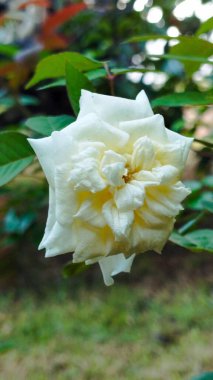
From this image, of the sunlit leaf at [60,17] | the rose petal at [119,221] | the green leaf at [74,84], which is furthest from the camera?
the sunlit leaf at [60,17]

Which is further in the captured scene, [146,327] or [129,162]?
[146,327]

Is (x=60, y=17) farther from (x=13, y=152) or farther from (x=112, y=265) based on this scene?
(x=112, y=265)

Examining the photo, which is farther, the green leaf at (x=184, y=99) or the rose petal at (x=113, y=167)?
the green leaf at (x=184, y=99)

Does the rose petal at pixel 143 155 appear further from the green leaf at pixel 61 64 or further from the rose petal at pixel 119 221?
the green leaf at pixel 61 64

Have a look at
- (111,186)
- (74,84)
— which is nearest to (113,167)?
(111,186)

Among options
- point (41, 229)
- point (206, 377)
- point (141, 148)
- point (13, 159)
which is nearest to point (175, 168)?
point (141, 148)

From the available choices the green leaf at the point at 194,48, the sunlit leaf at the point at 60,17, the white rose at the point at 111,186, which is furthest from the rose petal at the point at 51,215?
the sunlit leaf at the point at 60,17

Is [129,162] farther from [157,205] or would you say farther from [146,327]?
[146,327]

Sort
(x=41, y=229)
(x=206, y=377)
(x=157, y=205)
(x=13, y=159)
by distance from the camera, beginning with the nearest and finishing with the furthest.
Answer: (x=157, y=205), (x=13, y=159), (x=206, y=377), (x=41, y=229)
